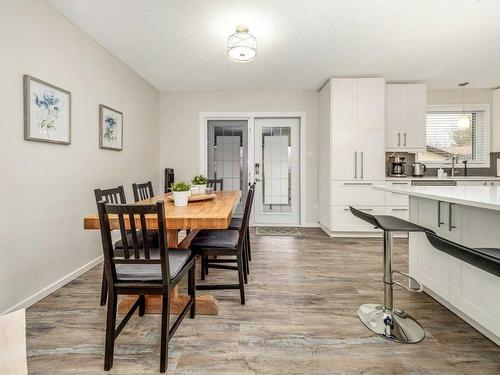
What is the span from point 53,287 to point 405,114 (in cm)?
500

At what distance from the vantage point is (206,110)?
5.05 meters

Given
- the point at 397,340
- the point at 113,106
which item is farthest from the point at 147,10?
the point at 397,340

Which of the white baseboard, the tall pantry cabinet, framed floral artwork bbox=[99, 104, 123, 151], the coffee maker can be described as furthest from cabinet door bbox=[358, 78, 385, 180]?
the white baseboard

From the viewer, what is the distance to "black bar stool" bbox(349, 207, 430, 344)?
5.59 ft

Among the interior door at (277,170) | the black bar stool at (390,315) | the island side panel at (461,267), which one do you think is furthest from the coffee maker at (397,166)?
the black bar stool at (390,315)

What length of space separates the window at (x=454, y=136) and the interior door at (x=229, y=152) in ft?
10.1

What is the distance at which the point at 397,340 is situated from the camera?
66.5 inches

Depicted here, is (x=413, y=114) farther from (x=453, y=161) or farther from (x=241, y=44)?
(x=241, y=44)

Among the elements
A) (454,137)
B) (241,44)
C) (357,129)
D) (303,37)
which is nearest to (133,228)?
(241,44)

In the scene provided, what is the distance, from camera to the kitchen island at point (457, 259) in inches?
59.8

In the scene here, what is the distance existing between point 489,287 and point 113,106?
3889mm

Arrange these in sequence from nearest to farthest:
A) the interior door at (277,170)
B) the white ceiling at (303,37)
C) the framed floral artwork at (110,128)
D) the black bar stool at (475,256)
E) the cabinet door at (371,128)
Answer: the black bar stool at (475,256)
the white ceiling at (303,37)
the framed floral artwork at (110,128)
the cabinet door at (371,128)
the interior door at (277,170)

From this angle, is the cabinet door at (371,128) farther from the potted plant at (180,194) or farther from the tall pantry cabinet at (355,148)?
the potted plant at (180,194)

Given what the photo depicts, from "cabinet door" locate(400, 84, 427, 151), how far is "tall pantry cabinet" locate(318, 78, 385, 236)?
18.7 inches
